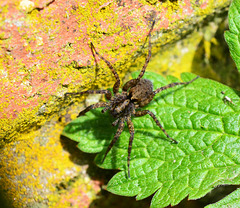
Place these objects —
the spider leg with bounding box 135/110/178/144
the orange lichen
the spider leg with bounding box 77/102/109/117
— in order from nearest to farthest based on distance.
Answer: the orange lichen → the spider leg with bounding box 135/110/178/144 → the spider leg with bounding box 77/102/109/117

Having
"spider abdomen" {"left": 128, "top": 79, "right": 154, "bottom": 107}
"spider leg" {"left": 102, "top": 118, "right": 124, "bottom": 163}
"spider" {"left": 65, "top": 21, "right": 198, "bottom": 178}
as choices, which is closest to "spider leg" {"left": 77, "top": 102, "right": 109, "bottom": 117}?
"spider" {"left": 65, "top": 21, "right": 198, "bottom": 178}

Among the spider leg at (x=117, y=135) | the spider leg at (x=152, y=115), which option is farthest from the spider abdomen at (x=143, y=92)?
the spider leg at (x=117, y=135)

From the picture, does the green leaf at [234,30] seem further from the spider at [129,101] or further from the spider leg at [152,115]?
the spider leg at [152,115]

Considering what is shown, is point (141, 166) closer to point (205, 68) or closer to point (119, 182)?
point (119, 182)

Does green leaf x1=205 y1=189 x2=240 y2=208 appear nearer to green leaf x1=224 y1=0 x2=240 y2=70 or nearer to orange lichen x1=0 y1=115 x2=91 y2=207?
green leaf x1=224 y1=0 x2=240 y2=70

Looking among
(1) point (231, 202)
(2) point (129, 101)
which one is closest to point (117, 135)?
(2) point (129, 101)

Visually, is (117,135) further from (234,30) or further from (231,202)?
(234,30)
